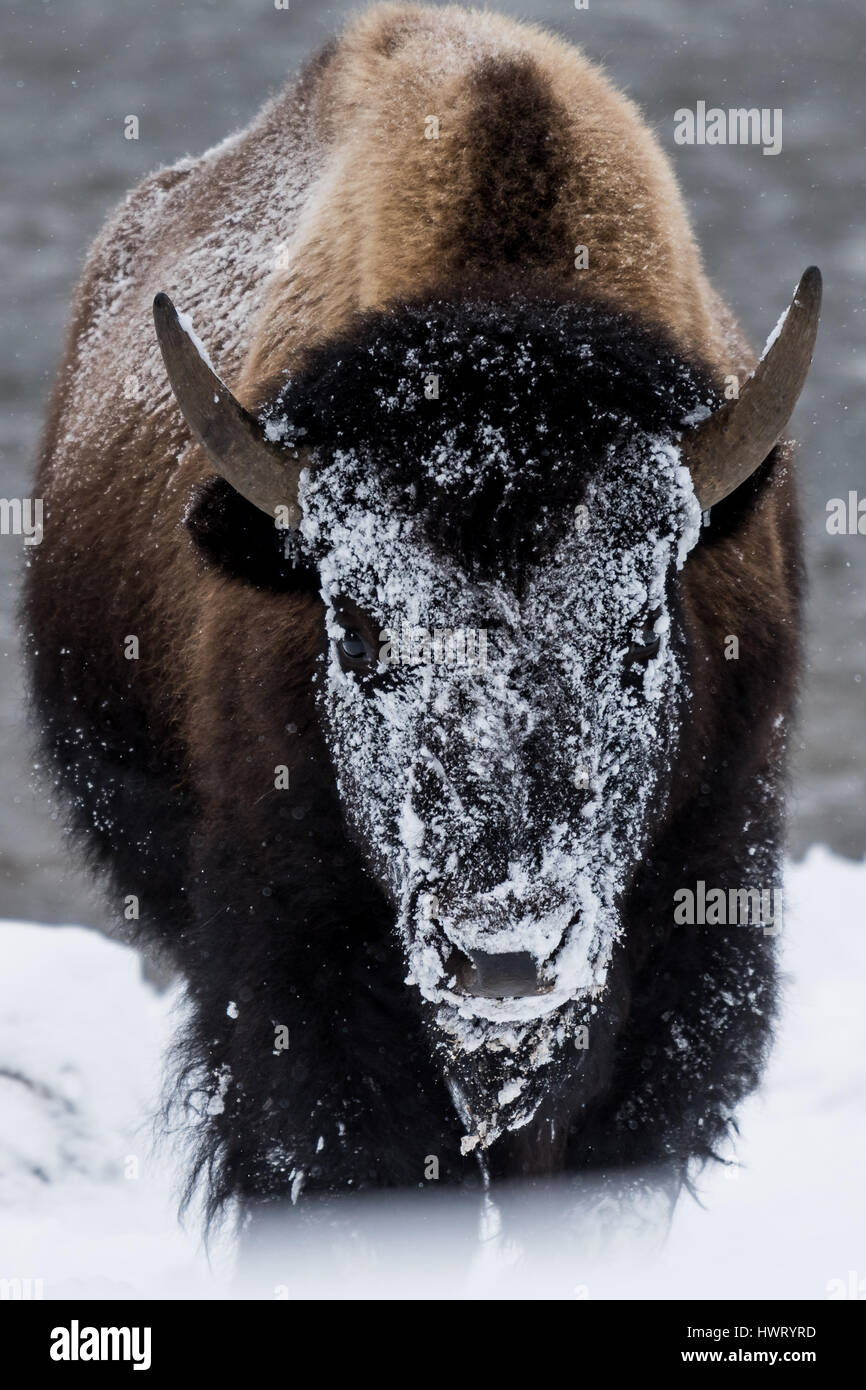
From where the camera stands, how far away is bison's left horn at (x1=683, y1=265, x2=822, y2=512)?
2.58 meters

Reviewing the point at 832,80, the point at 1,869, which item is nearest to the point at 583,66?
the point at 1,869

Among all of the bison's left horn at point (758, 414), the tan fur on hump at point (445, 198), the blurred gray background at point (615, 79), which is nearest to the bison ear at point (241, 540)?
the tan fur on hump at point (445, 198)

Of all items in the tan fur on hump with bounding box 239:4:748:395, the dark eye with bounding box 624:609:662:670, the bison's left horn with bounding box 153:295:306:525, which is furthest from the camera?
the tan fur on hump with bounding box 239:4:748:395

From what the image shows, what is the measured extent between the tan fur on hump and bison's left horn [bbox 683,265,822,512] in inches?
9.0

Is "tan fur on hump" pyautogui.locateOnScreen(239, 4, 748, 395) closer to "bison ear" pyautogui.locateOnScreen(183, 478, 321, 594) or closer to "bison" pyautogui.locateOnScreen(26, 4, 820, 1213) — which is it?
"bison" pyautogui.locateOnScreen(26, 4, 820, 1213)

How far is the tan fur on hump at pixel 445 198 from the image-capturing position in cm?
303

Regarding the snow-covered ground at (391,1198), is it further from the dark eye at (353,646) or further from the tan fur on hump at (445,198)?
the tan fur on hump at (445,198)

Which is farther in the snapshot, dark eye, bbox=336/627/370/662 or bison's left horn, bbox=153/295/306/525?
dark eye, bbox=336/627/370/662

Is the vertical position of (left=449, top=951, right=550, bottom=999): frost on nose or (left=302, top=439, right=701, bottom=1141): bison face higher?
(left=302, top=439, right=701, bottom=1141): bison face

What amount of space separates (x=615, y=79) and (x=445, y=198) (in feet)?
28.8

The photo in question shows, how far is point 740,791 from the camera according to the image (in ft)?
11.0

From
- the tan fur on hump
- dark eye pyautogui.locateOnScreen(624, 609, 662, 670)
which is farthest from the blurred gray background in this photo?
dark eye pyautogui.locateOnScreen(624, 609, 662, 670)

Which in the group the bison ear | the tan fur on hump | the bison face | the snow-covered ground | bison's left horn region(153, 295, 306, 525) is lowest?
the snow-covered ground

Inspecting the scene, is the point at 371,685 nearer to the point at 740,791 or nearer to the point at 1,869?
the point at 740,791
